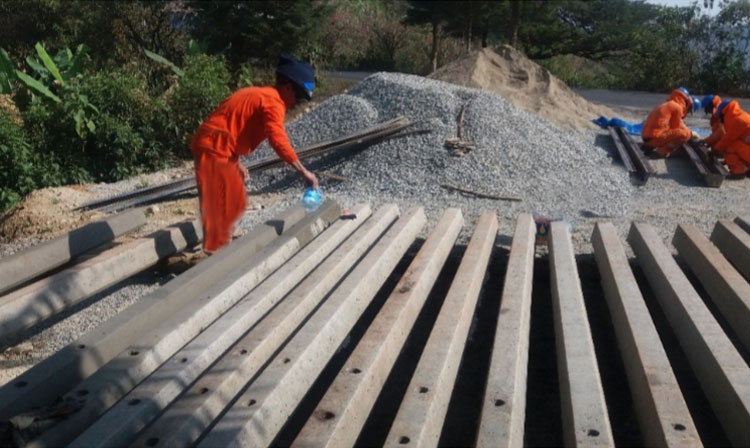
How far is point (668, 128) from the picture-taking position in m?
9.59

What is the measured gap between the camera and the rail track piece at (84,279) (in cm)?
340

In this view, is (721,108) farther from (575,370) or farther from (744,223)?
(575,370)

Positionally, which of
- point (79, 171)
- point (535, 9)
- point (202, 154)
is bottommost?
point (79, 171)

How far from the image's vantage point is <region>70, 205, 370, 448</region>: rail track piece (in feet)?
7.64

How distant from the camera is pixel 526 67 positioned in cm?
1402

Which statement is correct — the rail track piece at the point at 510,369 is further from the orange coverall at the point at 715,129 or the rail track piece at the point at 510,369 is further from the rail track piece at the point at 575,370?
the orange coverall at the point at 715,129

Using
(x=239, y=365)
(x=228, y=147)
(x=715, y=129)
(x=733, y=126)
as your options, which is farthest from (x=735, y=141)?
(x=239, y=365)

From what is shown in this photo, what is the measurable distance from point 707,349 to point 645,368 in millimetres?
414

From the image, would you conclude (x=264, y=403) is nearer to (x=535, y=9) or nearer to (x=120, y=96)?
(x=120, y=96)

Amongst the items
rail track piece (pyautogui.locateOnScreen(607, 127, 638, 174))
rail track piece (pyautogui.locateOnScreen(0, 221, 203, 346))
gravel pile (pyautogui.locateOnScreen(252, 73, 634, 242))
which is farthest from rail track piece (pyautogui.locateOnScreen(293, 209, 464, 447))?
rail track piece (pyautogui.locateOnScreen(607, 127, 638, 174))

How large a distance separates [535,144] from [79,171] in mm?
5864

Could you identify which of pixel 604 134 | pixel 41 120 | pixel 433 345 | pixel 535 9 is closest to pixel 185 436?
pixel 433 345

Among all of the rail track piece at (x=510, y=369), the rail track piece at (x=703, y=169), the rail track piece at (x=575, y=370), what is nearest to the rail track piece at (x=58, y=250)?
the rail track piece at (x=510, y=369)

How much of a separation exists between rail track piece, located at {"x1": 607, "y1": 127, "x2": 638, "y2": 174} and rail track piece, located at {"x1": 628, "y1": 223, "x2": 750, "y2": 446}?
423 centimetres
